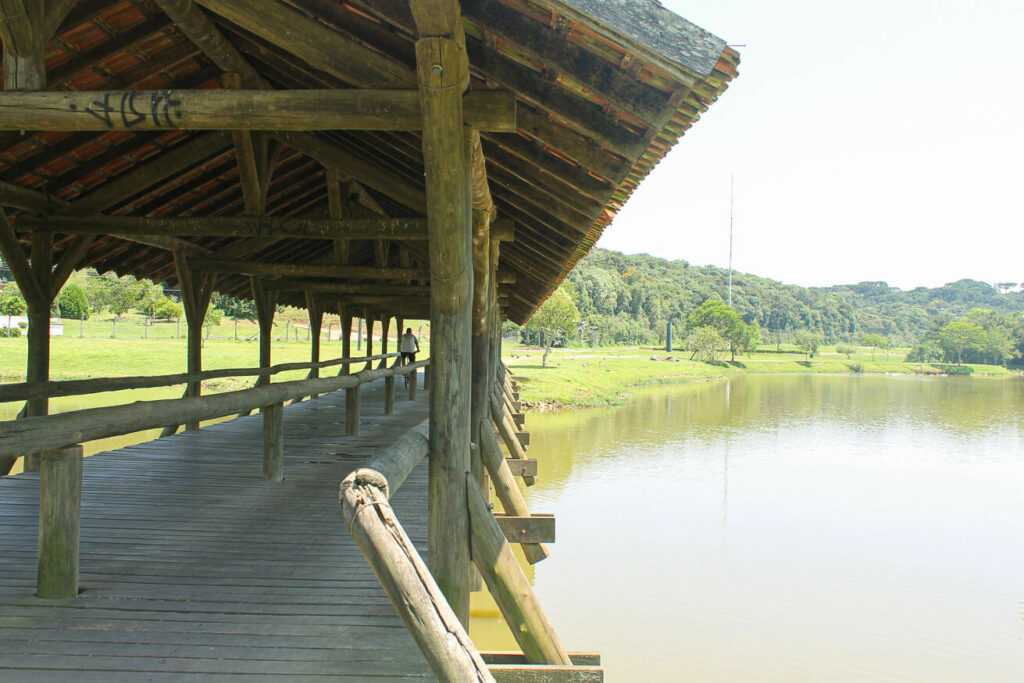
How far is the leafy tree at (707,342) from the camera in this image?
190 feet

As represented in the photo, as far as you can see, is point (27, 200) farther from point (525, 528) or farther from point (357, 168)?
point (525, 528)

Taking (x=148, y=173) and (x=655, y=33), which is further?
(x=148, y=173)

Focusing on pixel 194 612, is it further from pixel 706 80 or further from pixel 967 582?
pixel 967 582

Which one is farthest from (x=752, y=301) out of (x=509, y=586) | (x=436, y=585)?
(x=436, y=585)

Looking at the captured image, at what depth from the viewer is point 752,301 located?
98000 mm

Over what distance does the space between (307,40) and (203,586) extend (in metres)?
2.51

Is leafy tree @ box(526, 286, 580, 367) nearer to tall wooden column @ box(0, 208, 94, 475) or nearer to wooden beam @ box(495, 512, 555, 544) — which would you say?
tall wooden column @ box(0, 208, 94, 475)

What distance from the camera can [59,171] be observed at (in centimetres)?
659

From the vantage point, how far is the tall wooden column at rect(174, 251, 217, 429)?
8.67 meters

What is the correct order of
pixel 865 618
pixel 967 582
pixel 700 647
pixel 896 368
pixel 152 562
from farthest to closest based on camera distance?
pixel 896 368 → pixel 967 582 → pixel 865 618 → pixel 700 647 → pixel 152 562

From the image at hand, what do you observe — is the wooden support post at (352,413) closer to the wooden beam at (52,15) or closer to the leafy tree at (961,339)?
the wooden beam at (52,15)

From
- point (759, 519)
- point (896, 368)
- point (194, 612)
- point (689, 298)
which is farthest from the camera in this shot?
point (689, 298)

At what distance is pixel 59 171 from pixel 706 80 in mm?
6203

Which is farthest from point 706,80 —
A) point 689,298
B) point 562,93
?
point 689,298
